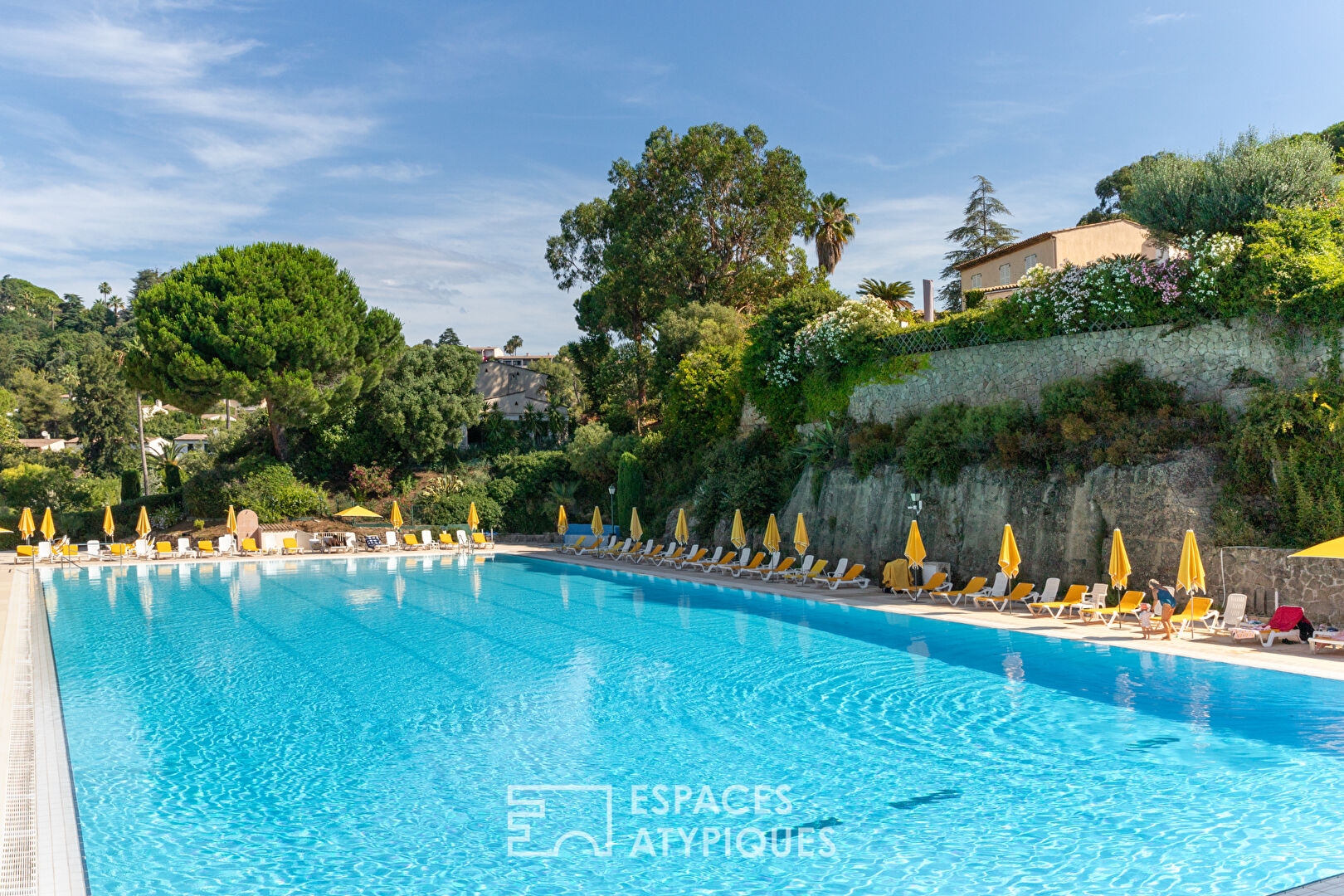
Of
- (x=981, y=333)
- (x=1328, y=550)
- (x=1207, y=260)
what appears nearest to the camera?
(x=1328, y=550)

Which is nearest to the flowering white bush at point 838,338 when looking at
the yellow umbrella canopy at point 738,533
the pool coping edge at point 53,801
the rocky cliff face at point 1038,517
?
the rocky cliff face at point 1038,517

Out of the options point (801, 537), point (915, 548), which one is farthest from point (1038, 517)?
point (801, 537)

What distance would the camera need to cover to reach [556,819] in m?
6.80

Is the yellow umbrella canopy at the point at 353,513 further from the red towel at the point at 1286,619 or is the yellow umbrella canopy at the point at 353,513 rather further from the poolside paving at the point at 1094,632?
the red towel at the point at 1286,619

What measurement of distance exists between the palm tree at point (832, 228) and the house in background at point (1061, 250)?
7.68 meters

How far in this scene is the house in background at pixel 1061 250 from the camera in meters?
29.2

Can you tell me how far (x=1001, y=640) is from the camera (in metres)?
13.0

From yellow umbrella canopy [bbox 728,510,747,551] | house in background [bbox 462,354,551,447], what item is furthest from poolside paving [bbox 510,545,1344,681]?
house in background [bbox 462,354,551,447]

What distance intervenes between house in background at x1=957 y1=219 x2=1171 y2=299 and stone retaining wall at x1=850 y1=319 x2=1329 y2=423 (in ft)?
33.1

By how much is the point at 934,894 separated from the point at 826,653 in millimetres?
7335

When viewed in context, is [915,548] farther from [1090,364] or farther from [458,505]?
[458,505]

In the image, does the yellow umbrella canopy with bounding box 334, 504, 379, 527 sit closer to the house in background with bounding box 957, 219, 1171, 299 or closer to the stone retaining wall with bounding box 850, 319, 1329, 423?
the stone retaining wall with bounding box 850, 319, 1329, 423

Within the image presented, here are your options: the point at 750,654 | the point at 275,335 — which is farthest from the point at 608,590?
the point at 275,335

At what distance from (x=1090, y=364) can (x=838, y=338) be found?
6688 mm
